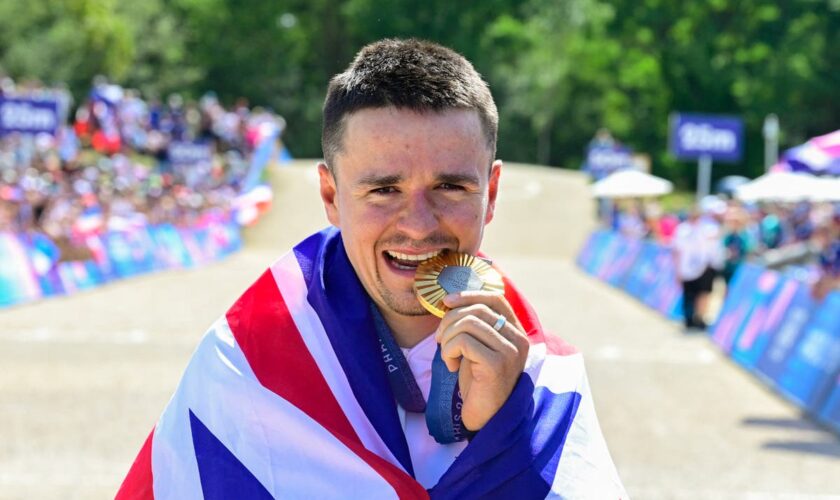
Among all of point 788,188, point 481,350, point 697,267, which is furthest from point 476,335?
point 697,267

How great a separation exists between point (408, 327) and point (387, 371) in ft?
0.42

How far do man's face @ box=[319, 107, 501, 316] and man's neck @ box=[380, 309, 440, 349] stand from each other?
4cm

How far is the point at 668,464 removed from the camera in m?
9.07

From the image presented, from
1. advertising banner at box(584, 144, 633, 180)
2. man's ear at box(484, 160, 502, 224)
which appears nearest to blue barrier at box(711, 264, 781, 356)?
man's ear at box(484, 160, 502, 224)

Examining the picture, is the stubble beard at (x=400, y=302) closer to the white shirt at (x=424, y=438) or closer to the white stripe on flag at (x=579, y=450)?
the white shirt at (x=424, y=438)

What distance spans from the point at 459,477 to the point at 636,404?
9.41 metres

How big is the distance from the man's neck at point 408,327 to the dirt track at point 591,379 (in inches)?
213

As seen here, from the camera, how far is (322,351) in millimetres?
2666

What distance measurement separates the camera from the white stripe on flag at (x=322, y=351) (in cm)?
261

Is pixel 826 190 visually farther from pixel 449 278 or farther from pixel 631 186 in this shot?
pixel 631 186

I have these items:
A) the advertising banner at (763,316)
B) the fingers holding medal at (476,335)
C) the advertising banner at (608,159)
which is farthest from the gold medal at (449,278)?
the advertising banner at (608,159)

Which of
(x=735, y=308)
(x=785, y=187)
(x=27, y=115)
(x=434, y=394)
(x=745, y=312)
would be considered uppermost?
(x=434, y=394)

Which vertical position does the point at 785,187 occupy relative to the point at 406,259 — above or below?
below

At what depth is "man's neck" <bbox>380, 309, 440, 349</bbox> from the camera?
276 centimetres
